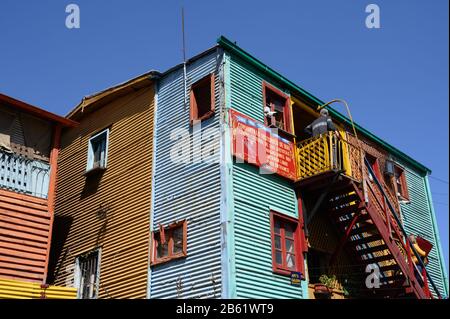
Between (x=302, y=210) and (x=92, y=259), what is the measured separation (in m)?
7.16

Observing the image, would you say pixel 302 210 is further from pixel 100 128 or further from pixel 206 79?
pixel 100 128

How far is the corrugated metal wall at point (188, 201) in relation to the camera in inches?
522

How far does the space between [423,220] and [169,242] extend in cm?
1342

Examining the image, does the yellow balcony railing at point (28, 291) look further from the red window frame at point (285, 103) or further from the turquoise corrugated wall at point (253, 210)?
the red window frame at point (285, 103)

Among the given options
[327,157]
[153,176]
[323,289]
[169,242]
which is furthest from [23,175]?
[323,289]

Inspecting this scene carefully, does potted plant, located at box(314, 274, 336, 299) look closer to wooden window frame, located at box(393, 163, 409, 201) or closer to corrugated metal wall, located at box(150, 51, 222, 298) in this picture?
corrugated metal wall, located at box(150, 51, 222, 298)

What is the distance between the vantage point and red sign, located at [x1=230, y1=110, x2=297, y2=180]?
574 inches

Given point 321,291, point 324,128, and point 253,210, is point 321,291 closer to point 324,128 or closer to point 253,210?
point 253,210

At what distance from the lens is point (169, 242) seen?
48.0ft

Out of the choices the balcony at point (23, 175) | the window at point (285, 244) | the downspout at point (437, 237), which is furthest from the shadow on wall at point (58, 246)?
the downspout at point (437, 237)

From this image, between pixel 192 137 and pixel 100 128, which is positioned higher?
pixel 100 128

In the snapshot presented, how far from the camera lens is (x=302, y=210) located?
15.9 m
